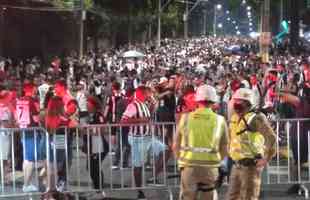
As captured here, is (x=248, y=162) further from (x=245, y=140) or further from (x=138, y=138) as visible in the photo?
(x=138, y=138)

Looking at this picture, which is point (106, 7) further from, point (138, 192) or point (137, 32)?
point (138, 192)

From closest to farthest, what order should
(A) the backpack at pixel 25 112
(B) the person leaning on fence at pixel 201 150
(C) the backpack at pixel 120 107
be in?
(B) the person leaning on fence at pixel 201 150 < (A) the backpack at pixel 25 112 < (C) the backpack at pixel 120 107

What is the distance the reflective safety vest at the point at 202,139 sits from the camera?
7.43 metres

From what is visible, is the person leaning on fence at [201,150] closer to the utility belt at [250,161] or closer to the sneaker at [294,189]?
the utility belt at [250,161]

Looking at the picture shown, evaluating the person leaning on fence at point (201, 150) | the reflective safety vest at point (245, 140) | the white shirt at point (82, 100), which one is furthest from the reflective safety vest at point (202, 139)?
the white shirt at point (82, 100)

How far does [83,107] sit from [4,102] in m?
2.49

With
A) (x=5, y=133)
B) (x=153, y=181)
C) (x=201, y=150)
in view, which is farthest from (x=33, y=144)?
(x=201, y=150)

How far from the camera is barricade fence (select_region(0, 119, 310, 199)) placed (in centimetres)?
1085

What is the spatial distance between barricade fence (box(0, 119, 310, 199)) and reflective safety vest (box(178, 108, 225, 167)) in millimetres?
3271

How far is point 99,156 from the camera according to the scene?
11336 millimetres

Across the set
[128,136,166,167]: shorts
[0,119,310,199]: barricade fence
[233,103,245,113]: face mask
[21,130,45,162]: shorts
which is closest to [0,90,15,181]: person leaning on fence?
[0,119,310,199]: barricade fence

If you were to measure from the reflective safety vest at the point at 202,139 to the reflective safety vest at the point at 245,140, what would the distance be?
768 mm

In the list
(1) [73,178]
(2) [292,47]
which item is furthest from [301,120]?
(2) [292,47]

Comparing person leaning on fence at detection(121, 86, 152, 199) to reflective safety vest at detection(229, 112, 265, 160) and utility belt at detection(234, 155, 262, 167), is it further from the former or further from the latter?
utility belt at detection(234, 155, 262, 167)
